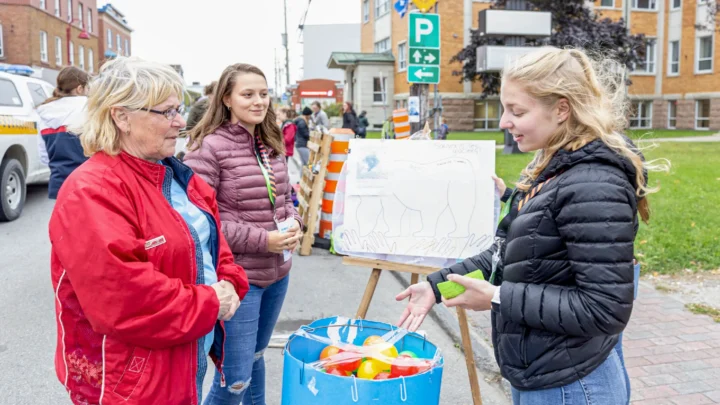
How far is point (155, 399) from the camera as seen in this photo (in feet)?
6.24

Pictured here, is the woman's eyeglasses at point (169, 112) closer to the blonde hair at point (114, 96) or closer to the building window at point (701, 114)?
the blonde hair at point (114, 96)

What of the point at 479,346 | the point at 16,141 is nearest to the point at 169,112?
the point at 479,346

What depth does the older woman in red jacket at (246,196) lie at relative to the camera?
2938 millimetres

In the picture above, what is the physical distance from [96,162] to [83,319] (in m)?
0.49

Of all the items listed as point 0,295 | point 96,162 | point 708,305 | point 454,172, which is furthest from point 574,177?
point 0,295

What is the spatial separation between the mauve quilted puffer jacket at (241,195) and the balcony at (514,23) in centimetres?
1682

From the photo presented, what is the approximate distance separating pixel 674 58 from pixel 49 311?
39984 mm

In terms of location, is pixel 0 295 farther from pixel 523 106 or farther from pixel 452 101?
pixel 452 101

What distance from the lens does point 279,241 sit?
9.80 feet

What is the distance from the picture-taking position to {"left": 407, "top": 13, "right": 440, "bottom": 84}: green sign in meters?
8.93

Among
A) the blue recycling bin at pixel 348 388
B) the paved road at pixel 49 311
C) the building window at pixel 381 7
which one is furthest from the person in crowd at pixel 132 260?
the building window at pixel 381 7

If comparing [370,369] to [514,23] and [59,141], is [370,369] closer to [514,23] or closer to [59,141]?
[59,141]

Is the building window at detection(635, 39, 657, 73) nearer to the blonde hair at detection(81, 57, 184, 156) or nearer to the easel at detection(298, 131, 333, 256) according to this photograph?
the easel at detection(298, 131, 333, 256)

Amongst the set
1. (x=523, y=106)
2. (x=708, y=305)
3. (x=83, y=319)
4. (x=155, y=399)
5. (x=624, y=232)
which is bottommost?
(x=708, y=305)
